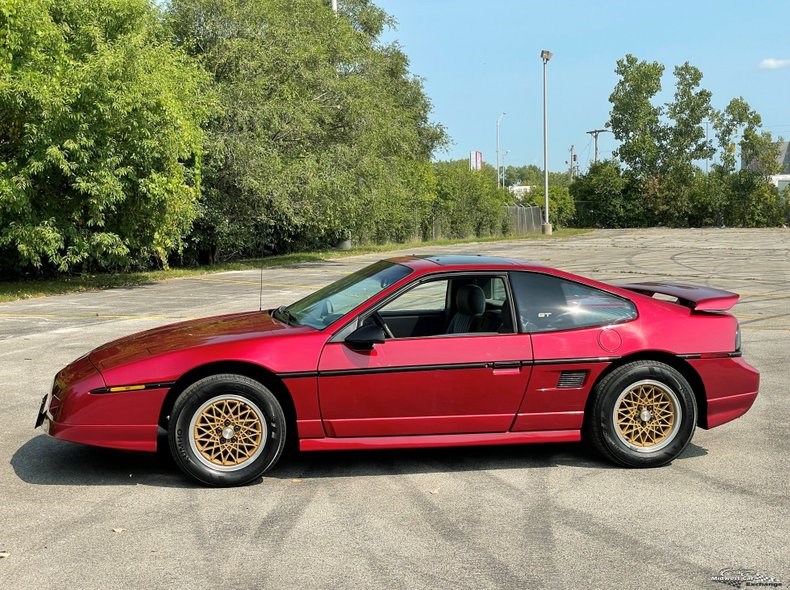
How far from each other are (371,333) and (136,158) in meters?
14.3

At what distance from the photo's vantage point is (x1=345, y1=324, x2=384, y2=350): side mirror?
492cm

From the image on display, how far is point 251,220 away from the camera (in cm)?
2650

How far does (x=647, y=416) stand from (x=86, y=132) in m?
14.9

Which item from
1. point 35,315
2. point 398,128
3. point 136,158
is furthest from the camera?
point 398,128

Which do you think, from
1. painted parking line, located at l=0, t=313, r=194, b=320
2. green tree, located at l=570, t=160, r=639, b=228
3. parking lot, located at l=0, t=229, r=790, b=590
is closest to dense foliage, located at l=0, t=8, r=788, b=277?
painted parking line, located at l=0, t=313, r=194, b=320

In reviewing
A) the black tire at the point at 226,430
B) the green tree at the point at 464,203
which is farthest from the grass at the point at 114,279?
the black tire at the point at 226,430

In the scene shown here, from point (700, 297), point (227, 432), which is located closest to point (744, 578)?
point (700, 297)

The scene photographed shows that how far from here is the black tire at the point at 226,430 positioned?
482cm

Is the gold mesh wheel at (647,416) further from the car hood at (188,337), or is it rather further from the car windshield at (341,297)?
the car hood at (188,337)

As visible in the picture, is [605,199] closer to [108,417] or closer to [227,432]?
[227,432]

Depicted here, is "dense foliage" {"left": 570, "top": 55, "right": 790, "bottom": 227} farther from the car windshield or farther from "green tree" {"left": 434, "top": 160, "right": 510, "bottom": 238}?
the car windshield

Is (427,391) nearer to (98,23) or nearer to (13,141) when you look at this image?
(13,141)

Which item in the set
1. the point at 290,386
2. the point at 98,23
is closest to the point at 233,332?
the point at 290,386

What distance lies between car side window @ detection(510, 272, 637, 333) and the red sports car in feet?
0.03
